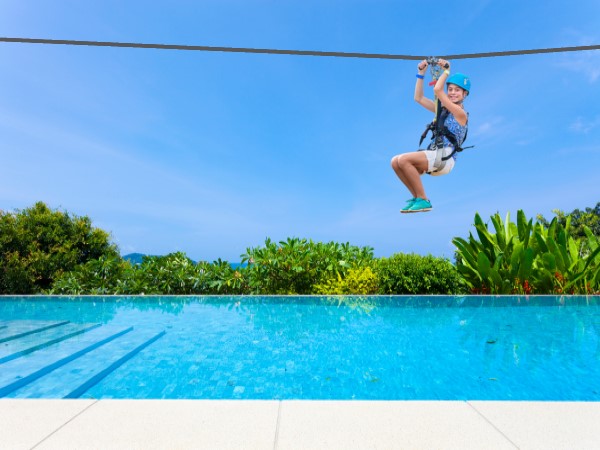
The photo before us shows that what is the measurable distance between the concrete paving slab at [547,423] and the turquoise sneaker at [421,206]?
6.20 ft

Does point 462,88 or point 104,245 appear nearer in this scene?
point 462,88

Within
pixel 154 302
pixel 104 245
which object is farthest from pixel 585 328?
pixel 104 245

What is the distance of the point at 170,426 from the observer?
7.41 feet

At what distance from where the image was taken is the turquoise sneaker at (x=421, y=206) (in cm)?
397

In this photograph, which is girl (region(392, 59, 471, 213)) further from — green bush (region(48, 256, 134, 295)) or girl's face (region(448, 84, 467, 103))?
green bush (region(48, 256, 134, 295))

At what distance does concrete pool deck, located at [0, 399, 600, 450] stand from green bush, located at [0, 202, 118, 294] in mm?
8584

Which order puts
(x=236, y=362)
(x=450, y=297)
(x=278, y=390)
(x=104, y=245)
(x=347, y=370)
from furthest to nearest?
(x=104, y=245) < (x=450, y=297) < (x=236, y=362) < (x=347, y=370) < (x=278, y=390)

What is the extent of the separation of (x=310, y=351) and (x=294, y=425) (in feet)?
7.75

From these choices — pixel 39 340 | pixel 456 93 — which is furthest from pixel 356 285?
pixel 39 340

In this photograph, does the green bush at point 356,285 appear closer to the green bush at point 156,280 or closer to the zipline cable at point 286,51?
the green bush at point 156,280

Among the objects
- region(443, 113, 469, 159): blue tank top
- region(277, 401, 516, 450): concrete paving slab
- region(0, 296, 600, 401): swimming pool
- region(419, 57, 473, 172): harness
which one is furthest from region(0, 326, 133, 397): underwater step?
region(443, 113, 469, 159): blue tank top

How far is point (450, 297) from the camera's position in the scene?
8.23m

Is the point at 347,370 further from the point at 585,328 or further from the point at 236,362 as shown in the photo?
the point at 585,328

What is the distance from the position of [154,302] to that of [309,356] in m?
5.11
